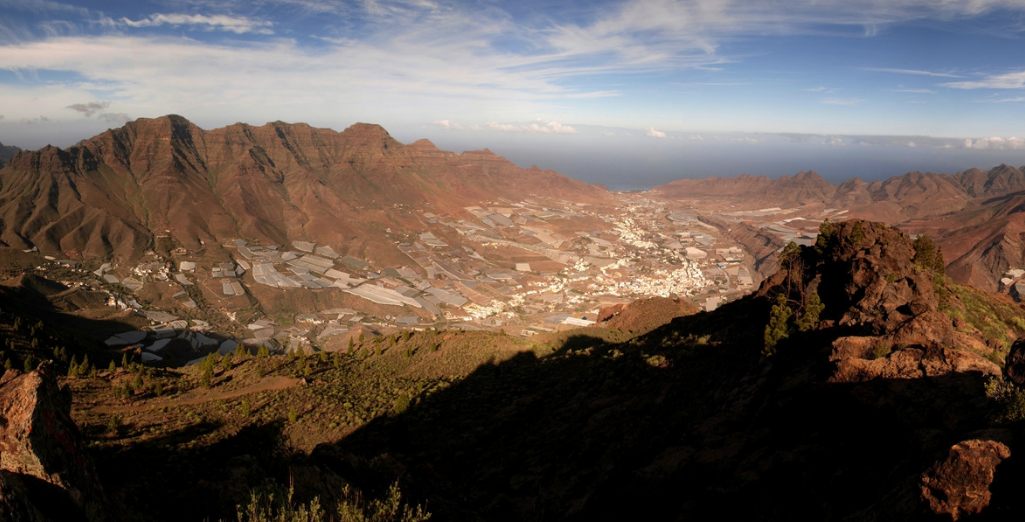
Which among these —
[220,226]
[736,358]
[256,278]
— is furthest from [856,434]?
[220,226]

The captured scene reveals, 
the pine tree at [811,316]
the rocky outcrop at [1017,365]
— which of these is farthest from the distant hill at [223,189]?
the rocky outcrop at [1017,365]

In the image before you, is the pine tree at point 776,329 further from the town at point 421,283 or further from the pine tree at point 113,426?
the town at point 421,283

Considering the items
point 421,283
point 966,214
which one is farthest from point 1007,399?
point 966,214

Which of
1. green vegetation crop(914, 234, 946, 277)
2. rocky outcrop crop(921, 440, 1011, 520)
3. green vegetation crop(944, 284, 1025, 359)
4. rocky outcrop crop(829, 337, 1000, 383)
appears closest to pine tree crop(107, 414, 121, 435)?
rocky outcrop crop(921, 440, 1011, 520)

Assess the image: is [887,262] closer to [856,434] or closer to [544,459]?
[856,434]

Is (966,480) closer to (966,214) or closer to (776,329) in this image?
(776,329)
